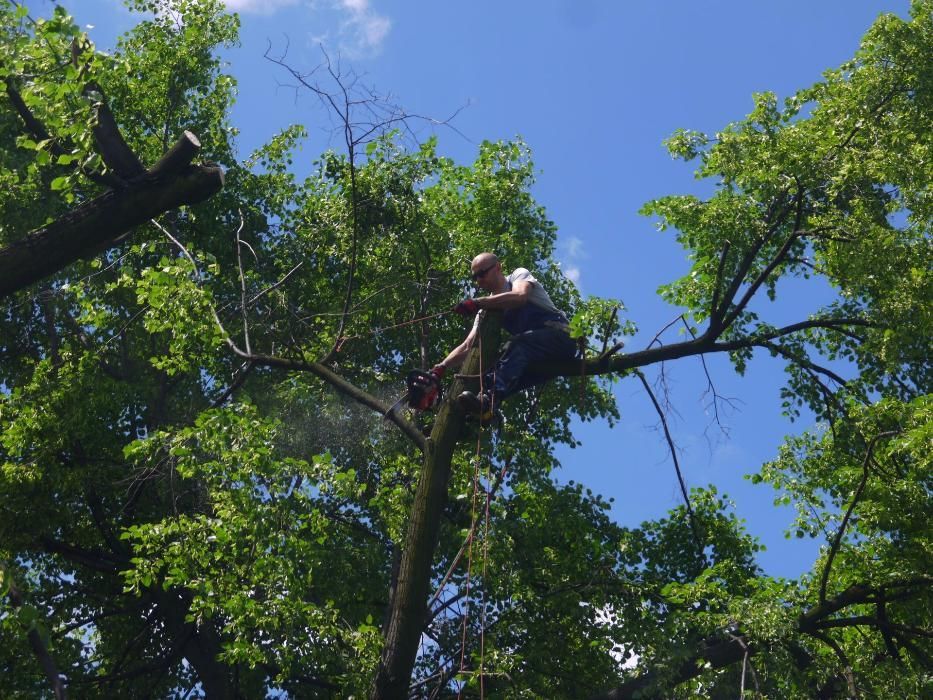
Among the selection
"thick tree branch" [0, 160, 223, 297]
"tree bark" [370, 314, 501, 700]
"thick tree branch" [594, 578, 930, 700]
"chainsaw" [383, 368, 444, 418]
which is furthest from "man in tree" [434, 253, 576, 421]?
"thick tree branch" [594, 578, 930, 700]

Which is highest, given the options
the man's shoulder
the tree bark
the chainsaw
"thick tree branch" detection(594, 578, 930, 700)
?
the man's shoulder

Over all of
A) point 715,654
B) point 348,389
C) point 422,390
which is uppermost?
point 422,390

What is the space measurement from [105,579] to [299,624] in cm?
587

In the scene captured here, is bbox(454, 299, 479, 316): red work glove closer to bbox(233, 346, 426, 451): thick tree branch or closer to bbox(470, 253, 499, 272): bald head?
bbox(470, 253, 499, 272): bald head

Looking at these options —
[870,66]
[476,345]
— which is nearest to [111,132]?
[476,345]

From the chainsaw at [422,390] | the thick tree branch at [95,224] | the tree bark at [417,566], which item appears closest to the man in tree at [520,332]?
the tree bark at [417,566]

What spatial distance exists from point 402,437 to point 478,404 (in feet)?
18.9

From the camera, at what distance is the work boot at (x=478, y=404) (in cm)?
596

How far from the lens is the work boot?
596cm

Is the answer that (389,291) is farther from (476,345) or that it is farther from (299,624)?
(476,345)

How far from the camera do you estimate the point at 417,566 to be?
567 centimetres

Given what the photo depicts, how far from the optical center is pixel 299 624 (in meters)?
7.79

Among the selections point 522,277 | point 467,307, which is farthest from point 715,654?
point 467,307

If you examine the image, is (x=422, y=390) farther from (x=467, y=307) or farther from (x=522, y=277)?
(x=522, y=277)
